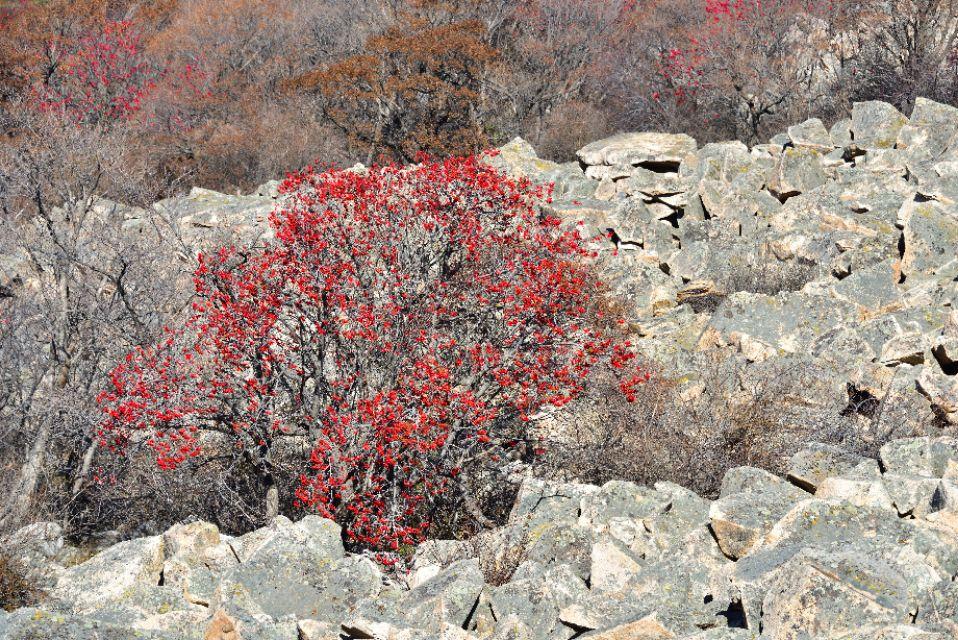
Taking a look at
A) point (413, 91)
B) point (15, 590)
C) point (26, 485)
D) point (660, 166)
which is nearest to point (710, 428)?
point (15, 590)

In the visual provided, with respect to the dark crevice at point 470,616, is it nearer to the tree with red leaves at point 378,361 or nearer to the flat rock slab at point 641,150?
the tree with red leaves at point 378,361

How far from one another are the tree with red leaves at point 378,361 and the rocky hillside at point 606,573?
69.4 inches

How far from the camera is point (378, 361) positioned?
1304 cm

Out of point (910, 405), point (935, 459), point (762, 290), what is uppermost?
point (935, 459)

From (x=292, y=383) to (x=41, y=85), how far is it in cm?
2444

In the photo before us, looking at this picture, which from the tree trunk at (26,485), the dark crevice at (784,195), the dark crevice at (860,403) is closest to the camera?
the dark crevice at (860,403)

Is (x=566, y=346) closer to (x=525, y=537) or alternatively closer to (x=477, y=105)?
(x=525, y=537)

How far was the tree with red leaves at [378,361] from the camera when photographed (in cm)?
1173

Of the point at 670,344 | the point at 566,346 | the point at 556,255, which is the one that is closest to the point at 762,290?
the point at 670,344

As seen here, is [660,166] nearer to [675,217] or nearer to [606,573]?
[675,217]

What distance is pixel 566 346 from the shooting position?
45.4 feet

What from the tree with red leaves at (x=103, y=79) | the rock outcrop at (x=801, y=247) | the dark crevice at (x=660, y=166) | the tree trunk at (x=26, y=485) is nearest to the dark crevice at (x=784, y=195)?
the rock outcrop at (x=801, y=247)

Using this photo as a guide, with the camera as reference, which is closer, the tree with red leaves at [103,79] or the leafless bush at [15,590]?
the leafless bush at [15,590]

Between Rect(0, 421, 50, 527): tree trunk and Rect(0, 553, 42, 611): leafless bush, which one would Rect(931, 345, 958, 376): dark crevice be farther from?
Rect(0, 421, 50, 527): tree trunk
